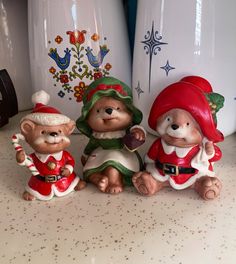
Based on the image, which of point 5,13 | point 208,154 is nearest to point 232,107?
point 208,154

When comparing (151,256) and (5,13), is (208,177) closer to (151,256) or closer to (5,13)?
(151,256)

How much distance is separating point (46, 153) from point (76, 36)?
27 centimetres

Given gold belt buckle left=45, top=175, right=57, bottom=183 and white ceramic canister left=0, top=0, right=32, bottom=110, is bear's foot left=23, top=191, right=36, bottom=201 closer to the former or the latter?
gold belt buckle left=45, top=175, right=57, bottom=183

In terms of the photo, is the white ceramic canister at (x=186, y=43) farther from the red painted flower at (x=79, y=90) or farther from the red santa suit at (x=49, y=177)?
the red santa suit at (x=49, y=177)

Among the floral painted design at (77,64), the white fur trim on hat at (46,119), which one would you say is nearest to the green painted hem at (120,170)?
the white fur trim on hat at (46,119)

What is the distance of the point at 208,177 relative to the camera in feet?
1.94

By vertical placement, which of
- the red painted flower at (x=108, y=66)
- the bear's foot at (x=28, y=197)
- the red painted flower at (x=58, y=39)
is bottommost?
the bear's foot at (x=28, y=197)

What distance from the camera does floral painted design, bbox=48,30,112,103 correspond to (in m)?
0.75

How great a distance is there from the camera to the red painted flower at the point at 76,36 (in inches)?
29.1

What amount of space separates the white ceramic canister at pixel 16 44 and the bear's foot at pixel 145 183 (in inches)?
17.3

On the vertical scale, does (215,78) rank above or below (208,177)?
above

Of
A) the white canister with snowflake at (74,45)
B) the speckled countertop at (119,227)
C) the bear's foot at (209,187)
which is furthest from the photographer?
the white canister with snowflake at (74,45)

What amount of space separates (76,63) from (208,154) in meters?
0.32

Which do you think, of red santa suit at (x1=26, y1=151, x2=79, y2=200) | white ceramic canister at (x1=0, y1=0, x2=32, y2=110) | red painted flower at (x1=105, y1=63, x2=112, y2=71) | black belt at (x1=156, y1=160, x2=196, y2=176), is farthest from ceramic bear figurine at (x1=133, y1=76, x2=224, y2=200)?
white ceramic canister at (x1=0, y1=0, x2=32, y2=110)
